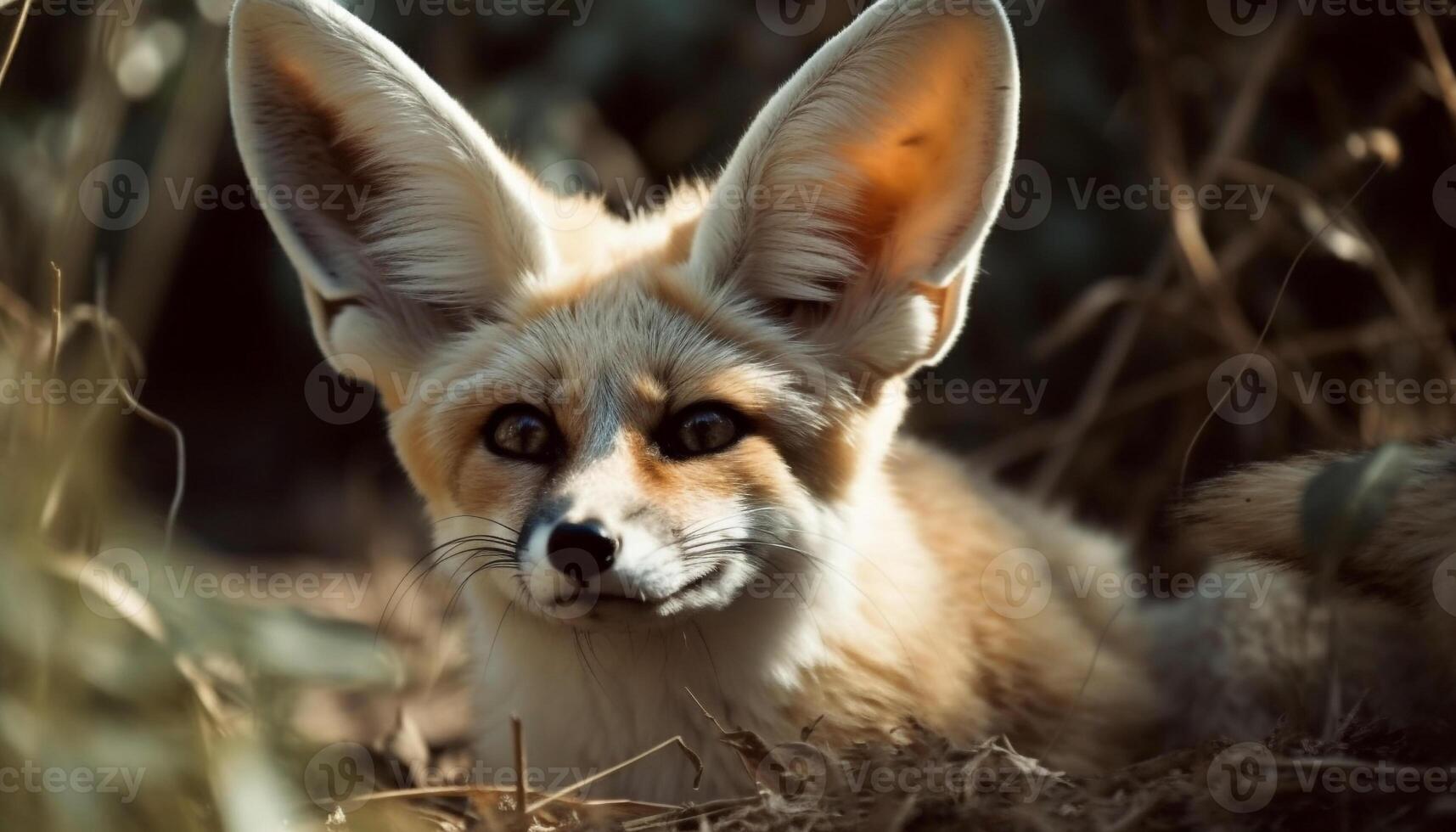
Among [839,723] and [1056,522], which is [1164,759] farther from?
[1056,522]

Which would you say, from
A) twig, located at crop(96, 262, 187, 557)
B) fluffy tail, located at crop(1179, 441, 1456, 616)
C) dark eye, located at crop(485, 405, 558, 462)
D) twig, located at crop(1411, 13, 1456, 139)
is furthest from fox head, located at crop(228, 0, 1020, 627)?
twig, located at crop(1411, 13, 1456, 139)

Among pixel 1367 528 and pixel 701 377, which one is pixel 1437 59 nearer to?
pixel 1367 528

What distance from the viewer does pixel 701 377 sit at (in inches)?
97.4

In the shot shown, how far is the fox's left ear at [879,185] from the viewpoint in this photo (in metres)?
2.41

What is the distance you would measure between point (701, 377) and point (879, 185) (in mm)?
550

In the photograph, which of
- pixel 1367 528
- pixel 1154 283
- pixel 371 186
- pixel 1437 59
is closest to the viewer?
pixel 1367 528

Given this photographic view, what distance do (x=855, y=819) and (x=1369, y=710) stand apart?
1.17 m

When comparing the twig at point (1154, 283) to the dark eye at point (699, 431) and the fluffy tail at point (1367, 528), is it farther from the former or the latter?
the dark eye at point (699, 431)

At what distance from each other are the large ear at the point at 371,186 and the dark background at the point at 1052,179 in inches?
45.1

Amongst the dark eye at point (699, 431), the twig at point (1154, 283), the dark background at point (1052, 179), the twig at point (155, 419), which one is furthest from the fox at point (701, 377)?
the twig at point (1154, 283)

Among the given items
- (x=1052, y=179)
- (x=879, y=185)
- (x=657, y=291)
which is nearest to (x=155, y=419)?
(x=657, y=291)

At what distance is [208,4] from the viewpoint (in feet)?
13.3

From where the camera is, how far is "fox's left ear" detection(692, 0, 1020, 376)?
2.41 metres

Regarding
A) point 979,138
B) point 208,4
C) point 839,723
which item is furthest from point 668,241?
point 208,4
